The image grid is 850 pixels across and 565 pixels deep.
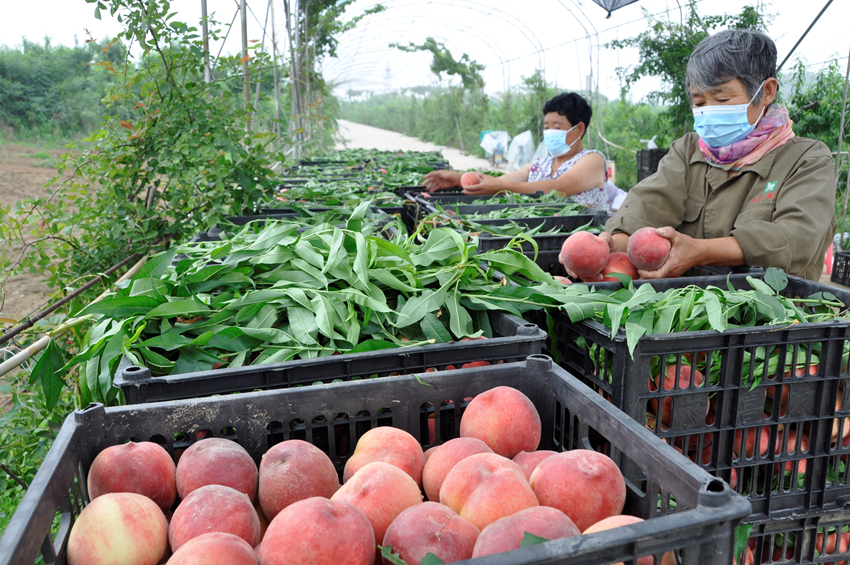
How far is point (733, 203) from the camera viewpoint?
2.58 metres

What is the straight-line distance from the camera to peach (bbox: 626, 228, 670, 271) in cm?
227

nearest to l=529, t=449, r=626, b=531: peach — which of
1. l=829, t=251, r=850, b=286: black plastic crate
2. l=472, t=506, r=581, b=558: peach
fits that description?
l=472, t=506, r=581, b=558: peach

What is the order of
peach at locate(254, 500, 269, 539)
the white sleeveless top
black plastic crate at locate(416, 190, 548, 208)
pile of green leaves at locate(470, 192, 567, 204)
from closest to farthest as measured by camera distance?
peach at locate(254, 500, 269, 539) → pile of green leaves at locate(470, 192, 567, 204) → black plastic crate at locate(416, 190, 548, 208) → the white sleeveless top

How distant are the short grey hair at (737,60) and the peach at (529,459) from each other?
6.52ft

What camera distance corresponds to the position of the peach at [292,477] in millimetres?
1056

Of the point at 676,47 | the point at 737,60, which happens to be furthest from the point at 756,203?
the point at 676,47

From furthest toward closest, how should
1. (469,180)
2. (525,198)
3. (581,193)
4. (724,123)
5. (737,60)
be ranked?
(581,193) < (469,180) < (525,198) < (724,123) < (737,60)

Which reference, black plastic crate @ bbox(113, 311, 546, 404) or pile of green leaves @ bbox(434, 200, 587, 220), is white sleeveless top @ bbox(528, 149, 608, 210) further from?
black plastic crate @ bbox(113, 311, 546, 404)

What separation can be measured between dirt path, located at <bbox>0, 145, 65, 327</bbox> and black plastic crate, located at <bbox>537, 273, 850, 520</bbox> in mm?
5535

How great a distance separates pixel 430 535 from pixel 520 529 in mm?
133

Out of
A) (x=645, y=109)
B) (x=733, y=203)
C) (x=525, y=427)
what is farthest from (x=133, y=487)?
(x=645, y=109)

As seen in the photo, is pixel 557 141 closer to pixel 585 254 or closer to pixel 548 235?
pixel 548 235

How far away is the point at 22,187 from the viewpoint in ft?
53.9

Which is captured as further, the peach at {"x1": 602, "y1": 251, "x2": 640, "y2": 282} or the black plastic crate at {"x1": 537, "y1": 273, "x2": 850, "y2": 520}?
the peach at {"x1": 602, "y1": 251, "x2": 640, "y2": 282}
